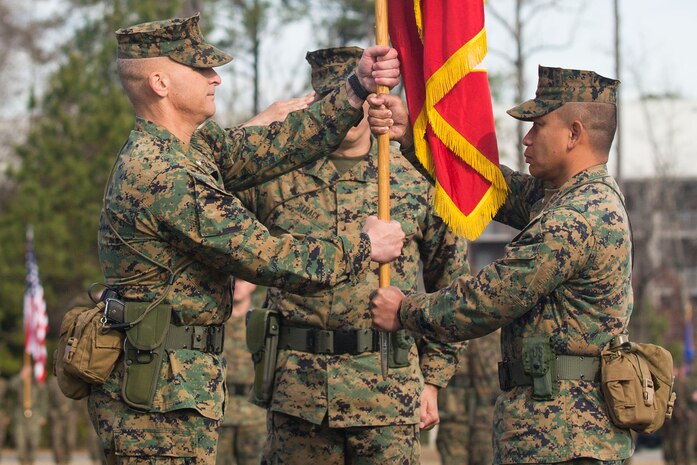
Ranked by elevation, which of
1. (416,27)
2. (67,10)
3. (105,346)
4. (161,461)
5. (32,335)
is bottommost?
(32,335)

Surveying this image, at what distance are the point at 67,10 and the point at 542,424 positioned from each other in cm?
3289

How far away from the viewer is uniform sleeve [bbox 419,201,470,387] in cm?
698

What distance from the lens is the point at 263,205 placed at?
273 inches

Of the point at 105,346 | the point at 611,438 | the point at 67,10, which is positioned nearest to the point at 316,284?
the point at 105,346

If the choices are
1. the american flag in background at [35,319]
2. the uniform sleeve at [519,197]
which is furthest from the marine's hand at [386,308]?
the american flag in background at [35,319]

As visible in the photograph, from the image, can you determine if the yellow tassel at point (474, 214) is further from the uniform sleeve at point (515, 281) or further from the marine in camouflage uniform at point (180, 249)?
the uniform sleeve at point (515, 281)

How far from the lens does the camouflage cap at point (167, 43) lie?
236 inches

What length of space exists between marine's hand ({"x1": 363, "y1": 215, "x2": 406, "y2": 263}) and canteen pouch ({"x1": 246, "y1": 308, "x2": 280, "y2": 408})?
889 millimetres

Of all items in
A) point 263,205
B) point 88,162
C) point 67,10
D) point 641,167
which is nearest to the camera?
point 263,205

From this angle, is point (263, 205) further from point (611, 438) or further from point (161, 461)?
point (611, 438)

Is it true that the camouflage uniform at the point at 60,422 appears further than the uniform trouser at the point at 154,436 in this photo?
Yes

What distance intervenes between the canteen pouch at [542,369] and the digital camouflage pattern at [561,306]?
35mm

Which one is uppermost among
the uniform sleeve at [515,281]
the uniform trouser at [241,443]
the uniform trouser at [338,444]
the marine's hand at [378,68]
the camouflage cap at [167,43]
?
the camouflage cap at [167,43]

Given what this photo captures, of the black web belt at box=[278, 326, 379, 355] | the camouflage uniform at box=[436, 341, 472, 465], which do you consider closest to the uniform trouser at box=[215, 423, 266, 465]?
the camouflage uniform at box=[436, 341, 472, 465]
